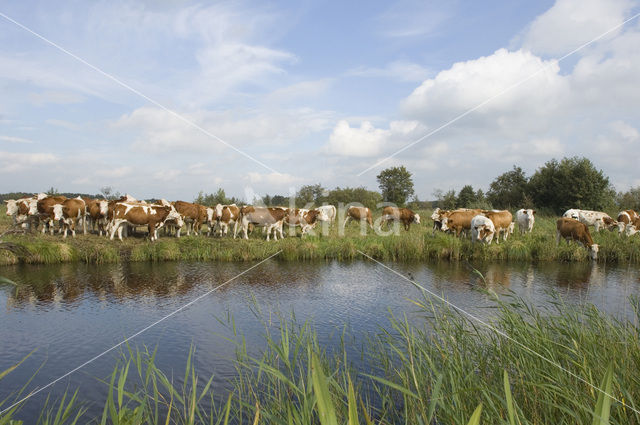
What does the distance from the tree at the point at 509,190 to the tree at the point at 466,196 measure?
174 centimetres

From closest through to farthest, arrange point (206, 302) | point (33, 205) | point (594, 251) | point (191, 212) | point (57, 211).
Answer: point (206, 302) < point (594, 251) < point (57, 211) < point (33, 205) < point (191, 212)

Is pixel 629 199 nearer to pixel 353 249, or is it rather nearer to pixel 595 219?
pixel 595 219

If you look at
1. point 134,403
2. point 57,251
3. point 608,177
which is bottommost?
point 134,403

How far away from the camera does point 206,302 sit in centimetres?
948

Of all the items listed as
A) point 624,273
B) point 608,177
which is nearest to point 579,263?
point 624,273

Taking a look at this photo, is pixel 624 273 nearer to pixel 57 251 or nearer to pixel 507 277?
pixel 507 277

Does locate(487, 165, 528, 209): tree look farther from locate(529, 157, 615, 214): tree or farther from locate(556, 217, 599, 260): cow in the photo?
locate(556, 217, 599, 260): cow

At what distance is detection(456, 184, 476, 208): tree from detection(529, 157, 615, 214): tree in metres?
8.84

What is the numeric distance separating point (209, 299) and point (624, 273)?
13429 millimetres

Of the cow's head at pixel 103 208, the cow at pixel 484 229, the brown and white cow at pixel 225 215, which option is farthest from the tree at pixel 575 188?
the cow's head at pixel 103 208

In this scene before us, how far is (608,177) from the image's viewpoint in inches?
1318

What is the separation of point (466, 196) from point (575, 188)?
14351mm

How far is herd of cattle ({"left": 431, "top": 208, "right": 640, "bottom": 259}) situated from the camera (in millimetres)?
17016

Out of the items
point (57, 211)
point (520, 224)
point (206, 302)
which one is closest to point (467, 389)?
point (206, 302)
